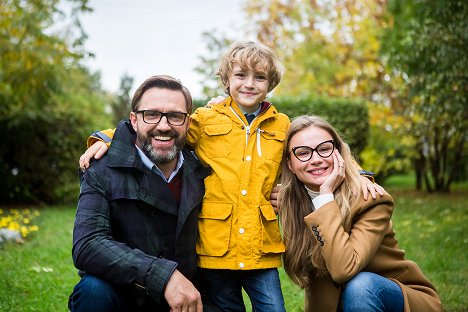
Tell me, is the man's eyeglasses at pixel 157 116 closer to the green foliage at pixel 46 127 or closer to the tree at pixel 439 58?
Answer: the tree at pixel 439 58

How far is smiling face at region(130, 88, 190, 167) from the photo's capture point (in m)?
2.95

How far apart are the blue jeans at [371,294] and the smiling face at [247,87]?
1.31m

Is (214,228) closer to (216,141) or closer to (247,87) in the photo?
(216,141)

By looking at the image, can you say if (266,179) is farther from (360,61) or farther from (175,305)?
(360,61)

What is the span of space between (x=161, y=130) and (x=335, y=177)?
1.01m

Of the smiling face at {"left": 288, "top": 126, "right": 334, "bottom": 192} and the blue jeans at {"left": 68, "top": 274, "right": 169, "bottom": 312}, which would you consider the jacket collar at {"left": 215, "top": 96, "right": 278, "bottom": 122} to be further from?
the blue jeans at {"left": 68, "top": 274, "right": 169, "bottom": 312}

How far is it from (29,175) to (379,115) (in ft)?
27.0

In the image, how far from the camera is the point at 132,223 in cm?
284

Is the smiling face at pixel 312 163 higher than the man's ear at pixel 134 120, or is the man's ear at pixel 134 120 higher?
the man's ear at pixel 134 120

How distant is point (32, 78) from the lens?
8.65 m

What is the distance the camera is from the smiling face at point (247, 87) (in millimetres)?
3395

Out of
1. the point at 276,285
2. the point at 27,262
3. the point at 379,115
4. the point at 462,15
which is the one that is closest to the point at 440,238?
the point at 462,15

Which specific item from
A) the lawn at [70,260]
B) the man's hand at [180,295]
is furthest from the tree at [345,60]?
the man's hand at [180,295]

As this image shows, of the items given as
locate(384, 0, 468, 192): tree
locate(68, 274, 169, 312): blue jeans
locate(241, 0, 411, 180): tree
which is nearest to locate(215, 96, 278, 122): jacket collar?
locate(68, 274, 169, 312): blue jeans
